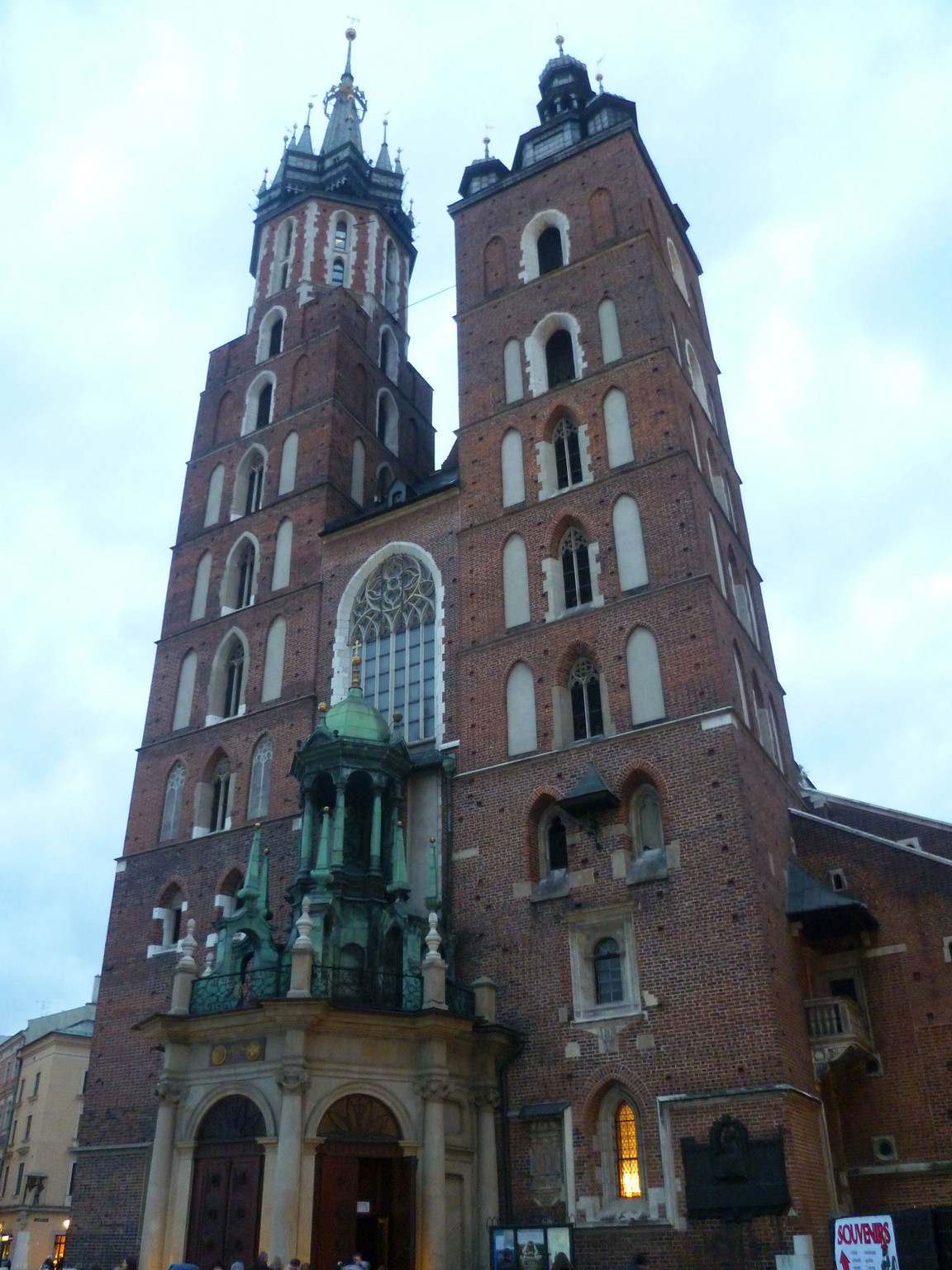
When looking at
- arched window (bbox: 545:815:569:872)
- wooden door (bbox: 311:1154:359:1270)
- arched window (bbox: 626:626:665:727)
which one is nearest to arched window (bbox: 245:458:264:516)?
arched window (bbox: 626:626:665:727)

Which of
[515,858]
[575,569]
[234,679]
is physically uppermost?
[234,679]

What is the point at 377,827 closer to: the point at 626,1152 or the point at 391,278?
the point at 626,1152

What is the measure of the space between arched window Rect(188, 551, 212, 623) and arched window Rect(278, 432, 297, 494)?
9.25 feet

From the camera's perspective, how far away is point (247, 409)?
3478cm

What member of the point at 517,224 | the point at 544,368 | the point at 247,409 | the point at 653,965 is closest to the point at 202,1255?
the point at 653,965

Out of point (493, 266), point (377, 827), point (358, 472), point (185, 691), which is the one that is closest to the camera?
point (377, 827)

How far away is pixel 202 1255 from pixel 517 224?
1017 inches

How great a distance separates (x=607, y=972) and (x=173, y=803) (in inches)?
506

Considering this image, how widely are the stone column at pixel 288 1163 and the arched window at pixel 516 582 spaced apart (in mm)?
10734

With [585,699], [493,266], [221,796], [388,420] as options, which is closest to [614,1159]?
[585,699]

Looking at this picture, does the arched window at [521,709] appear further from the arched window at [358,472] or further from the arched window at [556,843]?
the arched window at [358,472]

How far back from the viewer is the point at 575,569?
82.7 ft

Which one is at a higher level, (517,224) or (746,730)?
(517,224)

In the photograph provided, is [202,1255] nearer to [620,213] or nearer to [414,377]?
[620,213]
